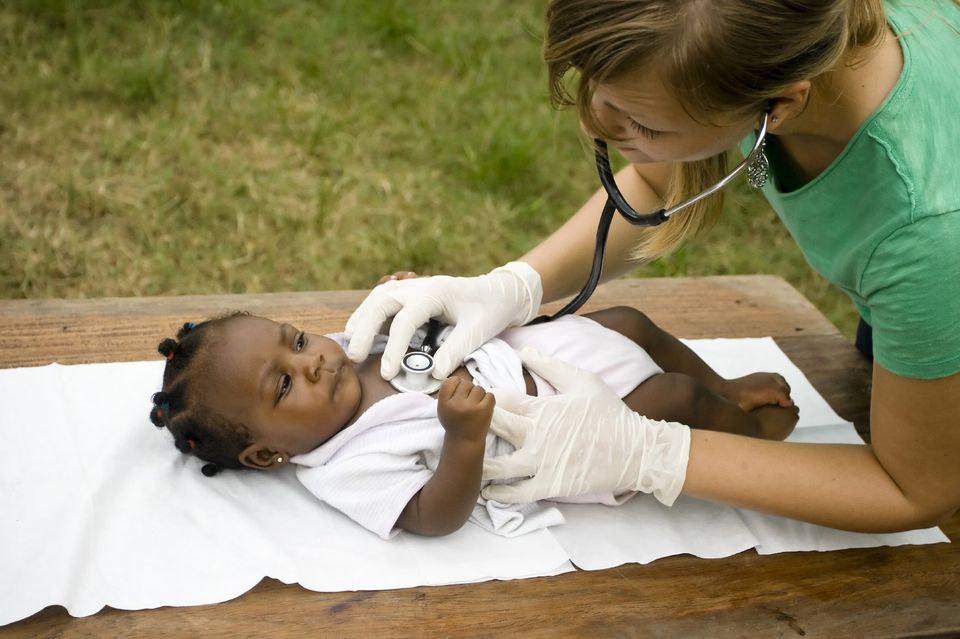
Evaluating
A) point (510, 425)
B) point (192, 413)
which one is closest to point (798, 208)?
point (510, 425)

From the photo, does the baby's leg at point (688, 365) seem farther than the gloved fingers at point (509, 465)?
Yes

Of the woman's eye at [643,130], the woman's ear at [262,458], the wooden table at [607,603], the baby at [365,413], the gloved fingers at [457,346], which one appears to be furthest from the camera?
the gloved fingers at [457,346]

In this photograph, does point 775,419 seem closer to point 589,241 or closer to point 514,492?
point 589,241

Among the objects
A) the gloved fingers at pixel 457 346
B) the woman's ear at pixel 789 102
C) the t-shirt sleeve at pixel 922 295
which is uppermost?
the woman's ear at pixel 789 102

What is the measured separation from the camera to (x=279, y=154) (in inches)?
146

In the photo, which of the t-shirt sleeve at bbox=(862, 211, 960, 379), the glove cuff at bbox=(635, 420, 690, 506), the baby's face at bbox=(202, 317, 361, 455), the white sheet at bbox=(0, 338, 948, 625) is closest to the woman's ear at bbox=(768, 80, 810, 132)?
the t-shirt sleeve at bbox=(862, 211, 960, 379)

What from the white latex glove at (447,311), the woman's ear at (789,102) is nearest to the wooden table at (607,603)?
the white latex glove at (447,311)

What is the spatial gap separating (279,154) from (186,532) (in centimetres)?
229

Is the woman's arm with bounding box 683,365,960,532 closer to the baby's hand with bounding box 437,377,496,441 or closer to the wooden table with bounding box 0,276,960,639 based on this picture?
the wooden table with bounding box 0,276,960,639

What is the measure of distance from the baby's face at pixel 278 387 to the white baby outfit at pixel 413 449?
0.16 ft

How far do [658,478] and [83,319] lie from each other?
55.4 inches

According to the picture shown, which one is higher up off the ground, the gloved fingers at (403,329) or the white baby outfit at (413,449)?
the gloved fingers at (403,329)

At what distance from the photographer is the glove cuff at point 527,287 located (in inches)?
81.7

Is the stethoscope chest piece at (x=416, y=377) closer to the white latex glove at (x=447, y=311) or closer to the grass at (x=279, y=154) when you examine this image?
the white latex glove at (x=447, y=311)
